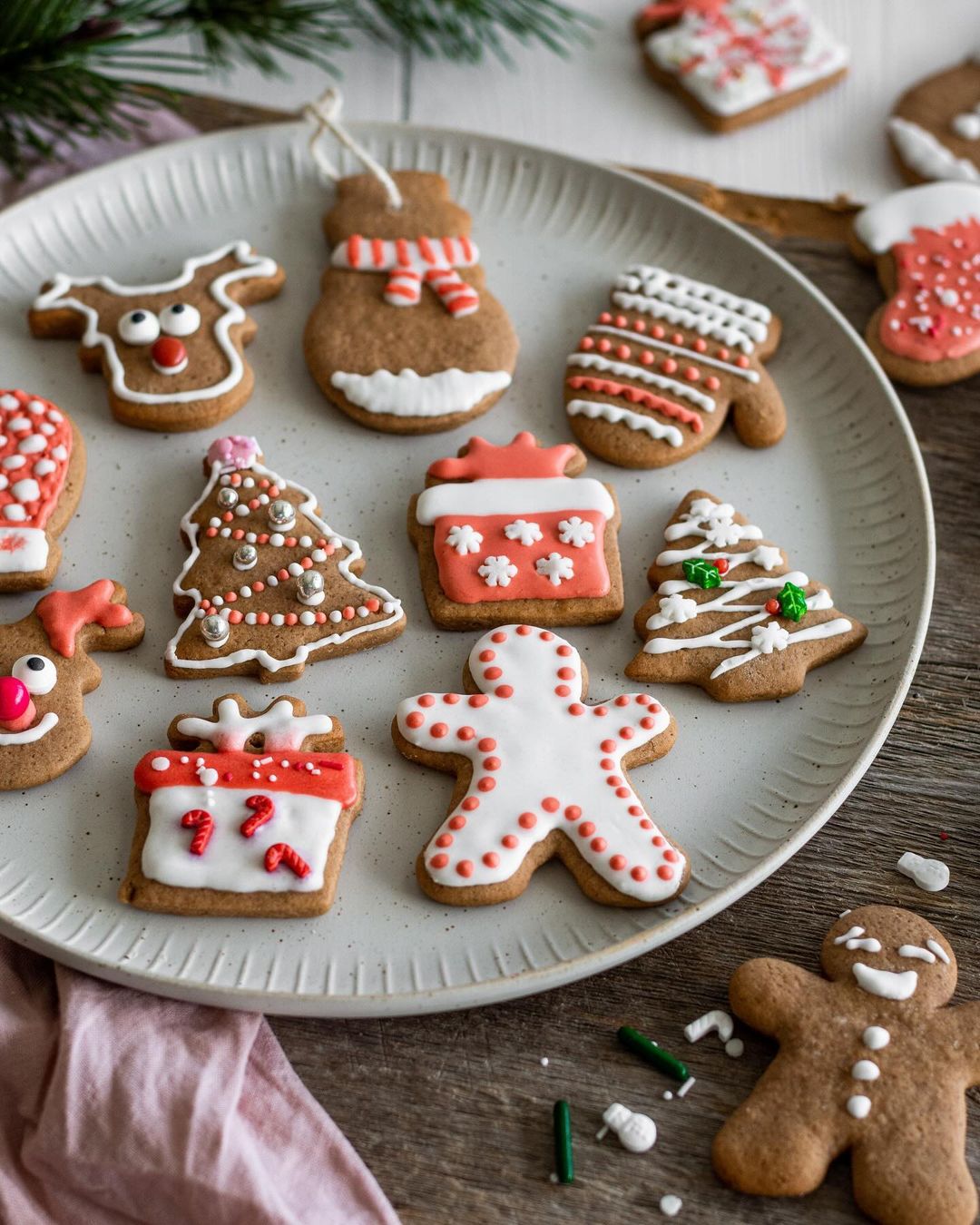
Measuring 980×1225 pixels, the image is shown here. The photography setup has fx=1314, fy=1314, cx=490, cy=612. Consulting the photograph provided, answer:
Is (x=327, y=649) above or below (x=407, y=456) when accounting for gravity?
below

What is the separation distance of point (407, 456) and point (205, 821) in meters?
0.68

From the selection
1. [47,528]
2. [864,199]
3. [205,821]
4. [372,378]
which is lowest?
[205,821]

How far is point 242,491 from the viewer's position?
187cm

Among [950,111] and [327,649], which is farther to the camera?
[950,111]

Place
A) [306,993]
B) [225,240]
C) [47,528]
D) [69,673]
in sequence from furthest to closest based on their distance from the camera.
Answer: [225,240] < [47,528] < [69,673] < [306,993]

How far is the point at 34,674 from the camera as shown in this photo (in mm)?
1688

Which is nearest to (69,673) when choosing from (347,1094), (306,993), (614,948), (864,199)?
(306,993)

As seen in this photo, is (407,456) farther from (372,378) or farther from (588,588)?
(588,588)

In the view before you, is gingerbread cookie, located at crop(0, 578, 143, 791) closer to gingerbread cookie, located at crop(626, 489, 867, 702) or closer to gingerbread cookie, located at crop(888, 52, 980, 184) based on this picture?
gingerbread cookie, located at crop(626, 489, 867, 702)

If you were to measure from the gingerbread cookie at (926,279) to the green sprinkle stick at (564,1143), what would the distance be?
1.31 m

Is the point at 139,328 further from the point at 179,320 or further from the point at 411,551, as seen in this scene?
the point at 411,551

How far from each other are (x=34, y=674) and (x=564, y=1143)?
872 millimetres

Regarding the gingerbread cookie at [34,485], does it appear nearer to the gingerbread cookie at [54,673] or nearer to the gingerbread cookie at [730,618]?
the gingerbread cookie at [54,673]

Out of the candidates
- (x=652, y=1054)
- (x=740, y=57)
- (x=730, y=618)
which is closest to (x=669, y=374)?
(x=730, y=618)
